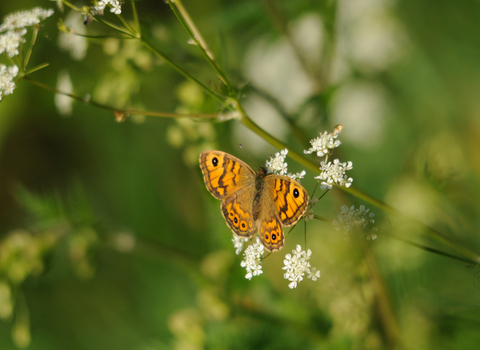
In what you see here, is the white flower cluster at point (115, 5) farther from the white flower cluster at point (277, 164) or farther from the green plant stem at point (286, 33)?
the green plant stem at point (286, 33)

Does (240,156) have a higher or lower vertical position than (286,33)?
higher

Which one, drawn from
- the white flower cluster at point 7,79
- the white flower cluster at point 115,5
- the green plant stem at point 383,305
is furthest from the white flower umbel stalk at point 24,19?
the green plant stem at point 383,305

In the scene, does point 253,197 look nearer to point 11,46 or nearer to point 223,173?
point 223,173

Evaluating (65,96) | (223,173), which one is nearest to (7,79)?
(65,96)

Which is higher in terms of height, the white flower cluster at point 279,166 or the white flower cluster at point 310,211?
the white flower cluster at point 279,166

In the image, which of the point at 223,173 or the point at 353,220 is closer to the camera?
the point at 353,220

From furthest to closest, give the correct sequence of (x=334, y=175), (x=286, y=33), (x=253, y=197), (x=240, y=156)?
(x=240, y=156) → (x=286, y=33) → (x=253, y=197) → (x=334, y=175)

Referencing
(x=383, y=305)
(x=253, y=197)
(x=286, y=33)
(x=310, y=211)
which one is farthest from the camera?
(x=286, y=33)
